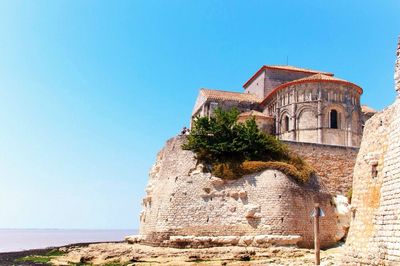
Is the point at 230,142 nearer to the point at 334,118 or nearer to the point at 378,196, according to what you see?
the point at 378,196

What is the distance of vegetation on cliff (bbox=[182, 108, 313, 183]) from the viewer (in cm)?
2109

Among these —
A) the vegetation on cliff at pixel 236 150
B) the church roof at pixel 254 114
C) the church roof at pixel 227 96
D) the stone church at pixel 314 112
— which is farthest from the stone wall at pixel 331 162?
the church roof at pixel 227 96

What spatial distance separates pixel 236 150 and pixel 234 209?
2.83 metres

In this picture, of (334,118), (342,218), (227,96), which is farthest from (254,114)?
(342,218)

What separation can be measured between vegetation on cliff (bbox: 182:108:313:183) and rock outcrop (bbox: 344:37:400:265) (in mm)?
8412

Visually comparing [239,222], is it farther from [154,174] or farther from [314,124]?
[314,124]

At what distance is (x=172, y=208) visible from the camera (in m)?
21.5

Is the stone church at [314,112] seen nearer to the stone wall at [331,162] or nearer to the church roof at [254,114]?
the church roof at [254,114]

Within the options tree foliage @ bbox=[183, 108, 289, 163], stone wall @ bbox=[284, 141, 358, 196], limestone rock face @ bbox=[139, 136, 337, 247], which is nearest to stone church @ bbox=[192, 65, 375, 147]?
stone wall @ bbox=[284, 141, 358, 196]

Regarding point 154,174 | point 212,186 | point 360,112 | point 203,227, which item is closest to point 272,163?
point 212,186

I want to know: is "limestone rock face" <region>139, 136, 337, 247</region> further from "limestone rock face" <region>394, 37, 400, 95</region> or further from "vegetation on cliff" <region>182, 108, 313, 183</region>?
"limestone rock face" <region>394, 37, 400, 95</region>

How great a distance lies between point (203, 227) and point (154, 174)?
635 centimetres

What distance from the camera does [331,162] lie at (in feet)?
80.3

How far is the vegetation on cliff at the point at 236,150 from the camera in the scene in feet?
69.2
